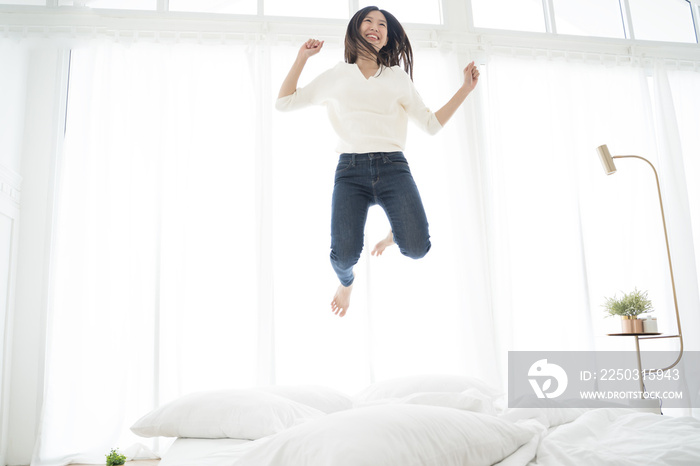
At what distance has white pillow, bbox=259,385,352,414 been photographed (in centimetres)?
193

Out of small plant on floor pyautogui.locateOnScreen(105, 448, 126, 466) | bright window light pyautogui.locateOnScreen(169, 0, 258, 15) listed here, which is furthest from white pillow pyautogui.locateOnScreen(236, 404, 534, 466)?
bright window light pyautogui.locateOnScreen(169, 0, 258, 15)

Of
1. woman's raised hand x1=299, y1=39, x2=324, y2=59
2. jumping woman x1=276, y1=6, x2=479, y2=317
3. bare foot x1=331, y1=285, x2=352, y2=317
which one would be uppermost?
woman's raised hand x1=299, y1=39, x2=324, y2=59

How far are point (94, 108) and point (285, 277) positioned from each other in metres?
1.56

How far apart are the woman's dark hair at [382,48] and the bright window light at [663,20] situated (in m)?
2.71

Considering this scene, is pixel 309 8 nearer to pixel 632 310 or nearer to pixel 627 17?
pixel 627 17

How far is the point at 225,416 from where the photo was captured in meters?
1.62

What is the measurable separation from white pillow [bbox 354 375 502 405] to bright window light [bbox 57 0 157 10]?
9.46ft

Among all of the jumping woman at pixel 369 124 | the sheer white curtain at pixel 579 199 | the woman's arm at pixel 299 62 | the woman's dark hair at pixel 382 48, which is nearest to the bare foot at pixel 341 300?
the jumping woman at pixel 369 124

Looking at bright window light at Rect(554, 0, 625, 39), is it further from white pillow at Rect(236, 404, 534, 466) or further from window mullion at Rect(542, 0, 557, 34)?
white pillow at Rect(236, 404, 534, 466)

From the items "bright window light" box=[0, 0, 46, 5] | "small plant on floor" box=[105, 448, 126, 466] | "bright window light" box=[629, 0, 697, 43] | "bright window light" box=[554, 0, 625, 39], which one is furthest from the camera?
"bright window light" box=[629, 0, 697, 43]

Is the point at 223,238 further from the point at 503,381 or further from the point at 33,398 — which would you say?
the point at 503,381

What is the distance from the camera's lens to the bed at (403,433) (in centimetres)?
99

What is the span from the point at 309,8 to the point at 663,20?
9.15 ft

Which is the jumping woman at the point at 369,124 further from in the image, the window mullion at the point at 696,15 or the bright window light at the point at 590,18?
the window mullion at the point at 696,15
